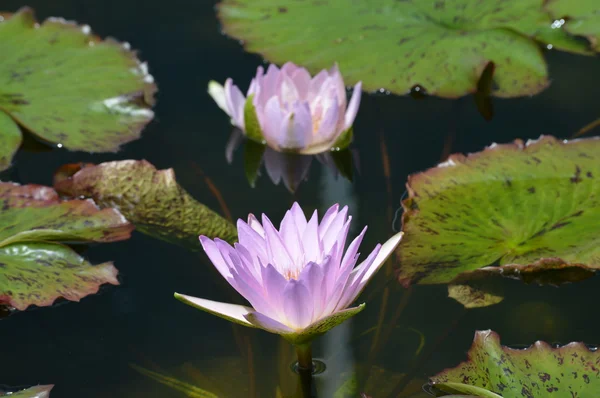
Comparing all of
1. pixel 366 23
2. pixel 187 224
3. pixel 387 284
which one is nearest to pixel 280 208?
pixel 187 224

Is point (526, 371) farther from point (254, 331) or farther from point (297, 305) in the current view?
point (254, 331)

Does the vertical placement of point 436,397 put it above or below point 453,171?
below

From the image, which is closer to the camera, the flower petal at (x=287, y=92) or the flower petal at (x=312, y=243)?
the flower petal at (x=312, y=243)

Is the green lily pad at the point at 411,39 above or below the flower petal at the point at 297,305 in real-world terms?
above

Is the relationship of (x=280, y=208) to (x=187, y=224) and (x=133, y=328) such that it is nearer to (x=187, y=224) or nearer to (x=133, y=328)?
(x=187, y=224)

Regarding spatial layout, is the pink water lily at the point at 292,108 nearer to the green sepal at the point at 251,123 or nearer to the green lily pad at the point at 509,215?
the green sepal at the point at 251,123

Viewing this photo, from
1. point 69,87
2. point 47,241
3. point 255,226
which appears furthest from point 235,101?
point 255,226

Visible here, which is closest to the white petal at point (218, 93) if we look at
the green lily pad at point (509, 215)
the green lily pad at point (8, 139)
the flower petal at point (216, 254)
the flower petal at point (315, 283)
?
the green lily pad at point (8, 139)

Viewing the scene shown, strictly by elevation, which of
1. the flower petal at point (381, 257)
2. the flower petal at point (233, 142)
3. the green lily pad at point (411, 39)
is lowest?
the flower petal at point (233, 142)
